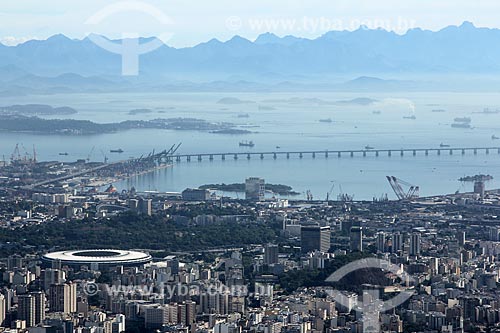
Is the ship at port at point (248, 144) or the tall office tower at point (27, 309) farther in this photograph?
the ship at port at point (248, 144)

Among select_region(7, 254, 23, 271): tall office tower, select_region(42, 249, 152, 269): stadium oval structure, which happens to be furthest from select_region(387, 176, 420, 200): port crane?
select_region(7, 254, 23, 271): tall office tower

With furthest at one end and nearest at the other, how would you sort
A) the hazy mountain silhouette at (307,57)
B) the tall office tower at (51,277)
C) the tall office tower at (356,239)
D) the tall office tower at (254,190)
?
1. the hazy mountain silhouette at (307,57)
2. the tall office tower at (254,190)
3. the tall office tower at (356,239)
4. the tall office tower at (51,277)

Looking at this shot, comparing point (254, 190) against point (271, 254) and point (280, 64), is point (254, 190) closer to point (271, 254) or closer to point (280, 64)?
point (271, 254)

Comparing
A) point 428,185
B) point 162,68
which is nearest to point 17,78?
point 162,68

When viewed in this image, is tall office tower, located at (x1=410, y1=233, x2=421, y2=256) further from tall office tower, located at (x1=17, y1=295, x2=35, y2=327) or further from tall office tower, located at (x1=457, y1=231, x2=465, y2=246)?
tall office tower, located at (x1=17, y1=295, x2=35, y2=327)

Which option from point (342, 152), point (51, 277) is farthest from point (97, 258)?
point (342, 152)

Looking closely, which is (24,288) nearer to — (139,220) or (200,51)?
(139,220)

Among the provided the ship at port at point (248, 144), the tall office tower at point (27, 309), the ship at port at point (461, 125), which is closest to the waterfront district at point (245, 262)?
the tall office tower at point (27, 309)

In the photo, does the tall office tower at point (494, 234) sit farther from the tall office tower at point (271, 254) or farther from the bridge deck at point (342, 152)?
the bridge deck at point (342, 152)
